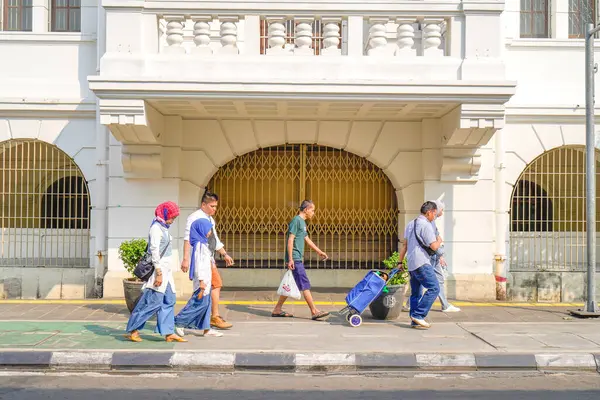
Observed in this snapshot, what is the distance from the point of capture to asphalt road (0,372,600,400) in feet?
21.6

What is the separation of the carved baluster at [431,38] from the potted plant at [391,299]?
3139 mm

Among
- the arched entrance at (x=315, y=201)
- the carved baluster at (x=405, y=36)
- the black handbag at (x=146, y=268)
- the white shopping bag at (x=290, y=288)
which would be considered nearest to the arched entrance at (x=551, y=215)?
the arched entrance at (x=315, y=201)

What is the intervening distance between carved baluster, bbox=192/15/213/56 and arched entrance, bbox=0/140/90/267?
11.0 ft

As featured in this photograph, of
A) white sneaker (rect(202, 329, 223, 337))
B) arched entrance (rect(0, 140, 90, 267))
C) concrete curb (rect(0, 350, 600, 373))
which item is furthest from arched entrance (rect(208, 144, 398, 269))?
concrete curb (rect(0, 350, 600, 373))

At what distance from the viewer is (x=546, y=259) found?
492 inches

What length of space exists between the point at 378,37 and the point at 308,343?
4741mm

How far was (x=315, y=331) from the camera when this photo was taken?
916 cm

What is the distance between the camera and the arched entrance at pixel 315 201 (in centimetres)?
1284

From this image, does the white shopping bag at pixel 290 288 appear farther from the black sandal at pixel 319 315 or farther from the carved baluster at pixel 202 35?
the carved baluster at pixel 202 35

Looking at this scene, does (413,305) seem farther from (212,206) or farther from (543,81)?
(543,81)

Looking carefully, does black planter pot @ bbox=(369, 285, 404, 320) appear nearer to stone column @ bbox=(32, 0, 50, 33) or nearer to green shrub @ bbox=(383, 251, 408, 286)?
green shrub @ bbox=(383, 251, 408, 286)

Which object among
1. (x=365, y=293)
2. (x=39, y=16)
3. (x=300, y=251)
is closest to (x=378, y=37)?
(x=300, y=251)

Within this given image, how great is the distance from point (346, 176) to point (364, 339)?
4729 mm

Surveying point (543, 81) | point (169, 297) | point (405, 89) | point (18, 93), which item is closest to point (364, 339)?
point (169, 297)
